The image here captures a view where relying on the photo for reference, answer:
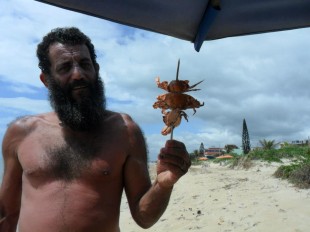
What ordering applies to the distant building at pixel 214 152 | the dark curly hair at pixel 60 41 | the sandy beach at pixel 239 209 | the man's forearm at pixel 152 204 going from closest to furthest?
1. the man's forearm at pixel 152 204
2. the dark curly hair at pixel 60 41
3. the sandy beach at pixel 239 209
4. the distant building at pixel 214 152

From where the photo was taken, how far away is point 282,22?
2055mm

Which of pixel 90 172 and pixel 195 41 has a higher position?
pixel 195 41

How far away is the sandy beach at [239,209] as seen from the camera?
24.8ft

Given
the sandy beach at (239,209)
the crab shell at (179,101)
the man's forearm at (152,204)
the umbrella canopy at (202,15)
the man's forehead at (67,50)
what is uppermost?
the man's forehead at (67,50)

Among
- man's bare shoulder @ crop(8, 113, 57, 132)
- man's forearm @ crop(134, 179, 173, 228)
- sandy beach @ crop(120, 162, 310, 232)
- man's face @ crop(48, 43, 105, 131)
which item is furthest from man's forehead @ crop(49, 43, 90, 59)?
sandy beach @ crop(120, 162, 310, 232)

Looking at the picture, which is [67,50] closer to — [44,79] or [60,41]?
[60,41]

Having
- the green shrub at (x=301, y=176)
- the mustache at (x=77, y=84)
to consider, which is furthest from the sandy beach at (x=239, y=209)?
the mustache at (x=77, y=84)

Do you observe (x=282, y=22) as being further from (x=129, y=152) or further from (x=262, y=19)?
(x=129, y=152)

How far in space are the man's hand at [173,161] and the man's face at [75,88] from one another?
75cm

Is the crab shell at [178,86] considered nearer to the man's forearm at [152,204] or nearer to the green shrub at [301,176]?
the man's forearm at [152,204]

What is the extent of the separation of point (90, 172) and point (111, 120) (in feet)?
1.34

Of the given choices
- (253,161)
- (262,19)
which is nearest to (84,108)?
(262,19)

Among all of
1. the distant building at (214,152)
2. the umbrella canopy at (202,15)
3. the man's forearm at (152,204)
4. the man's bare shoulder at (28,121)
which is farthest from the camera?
the distant building at (214,152)

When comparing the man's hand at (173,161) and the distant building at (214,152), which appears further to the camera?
the distant building at (214,152)
